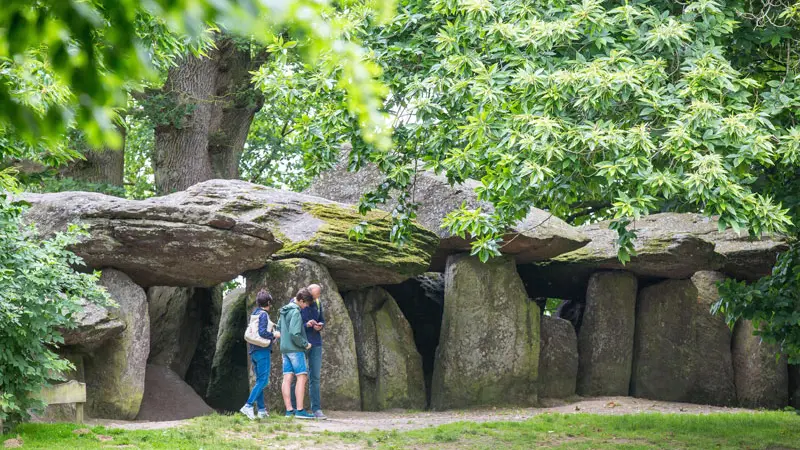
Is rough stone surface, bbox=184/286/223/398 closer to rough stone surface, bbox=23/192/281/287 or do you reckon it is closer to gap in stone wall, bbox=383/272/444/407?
gap in stone wall, bbox=383/272/444/407

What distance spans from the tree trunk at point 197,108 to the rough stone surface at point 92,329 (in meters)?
6.10

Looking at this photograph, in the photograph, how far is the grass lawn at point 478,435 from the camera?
374 inches

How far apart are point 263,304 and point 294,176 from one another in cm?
1453

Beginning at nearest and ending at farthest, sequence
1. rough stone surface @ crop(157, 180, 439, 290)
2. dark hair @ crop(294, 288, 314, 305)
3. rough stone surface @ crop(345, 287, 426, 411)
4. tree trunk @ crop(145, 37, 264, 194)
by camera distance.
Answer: dark hair @ crop(294, 288, 314, 305)
rough stone surface @ crop(157, 180, 439, 290)
rough stone surface @ crop(345, 287, 426, 411)
tree trunk @ crop(145, 37, 264, 194)

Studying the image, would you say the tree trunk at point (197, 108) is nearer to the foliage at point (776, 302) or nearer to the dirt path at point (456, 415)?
the dirt path at point (456, 415)

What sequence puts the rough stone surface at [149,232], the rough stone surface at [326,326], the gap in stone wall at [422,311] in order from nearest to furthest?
1. the rough stone surface at [149,232]
2. the rough stone surface at [326,326]
3. the gap in stone wall at [422,311]

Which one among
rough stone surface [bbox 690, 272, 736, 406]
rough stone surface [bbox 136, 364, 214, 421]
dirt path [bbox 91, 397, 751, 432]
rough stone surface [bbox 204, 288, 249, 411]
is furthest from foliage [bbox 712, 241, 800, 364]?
rough stone surface [bbox 204, 288, 249, 411]

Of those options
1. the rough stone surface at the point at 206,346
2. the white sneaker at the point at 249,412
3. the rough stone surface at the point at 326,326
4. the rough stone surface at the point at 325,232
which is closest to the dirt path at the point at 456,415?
the rough stone surface at the point at 326,326

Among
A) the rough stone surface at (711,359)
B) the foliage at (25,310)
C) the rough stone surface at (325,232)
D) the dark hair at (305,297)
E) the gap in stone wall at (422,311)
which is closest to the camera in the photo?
the foliage at (25,310)

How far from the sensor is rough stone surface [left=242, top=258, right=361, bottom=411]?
14070mm

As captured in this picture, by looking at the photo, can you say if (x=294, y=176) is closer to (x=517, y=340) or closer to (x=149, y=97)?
(x=149, y=97)

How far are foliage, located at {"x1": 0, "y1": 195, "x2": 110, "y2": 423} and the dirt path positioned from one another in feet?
4.53

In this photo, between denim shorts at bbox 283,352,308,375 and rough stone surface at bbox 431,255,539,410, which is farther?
rough stone surface at bbox 431,255,539,410

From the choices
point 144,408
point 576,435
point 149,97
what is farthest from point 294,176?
point 576,435
